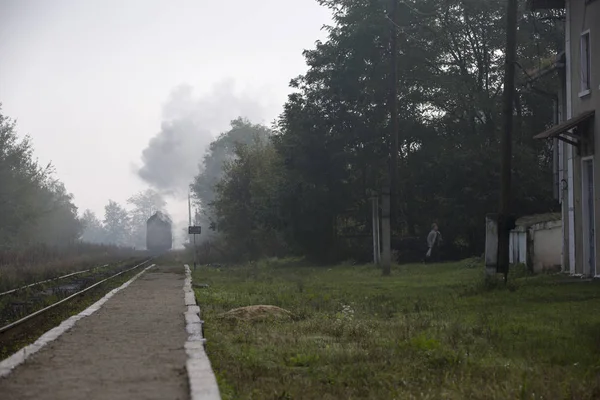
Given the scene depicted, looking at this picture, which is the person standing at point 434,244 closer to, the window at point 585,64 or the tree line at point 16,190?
the window at point 585,64

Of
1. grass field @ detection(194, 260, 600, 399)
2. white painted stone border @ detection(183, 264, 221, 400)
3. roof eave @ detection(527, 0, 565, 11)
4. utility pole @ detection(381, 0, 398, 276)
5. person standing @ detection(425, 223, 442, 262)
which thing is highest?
roof eave @ detection(527, 0, 565, 11)

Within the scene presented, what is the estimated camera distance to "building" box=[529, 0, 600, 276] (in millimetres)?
20078

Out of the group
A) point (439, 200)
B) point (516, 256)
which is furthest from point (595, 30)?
point (439, 200)

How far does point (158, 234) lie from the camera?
325 feet

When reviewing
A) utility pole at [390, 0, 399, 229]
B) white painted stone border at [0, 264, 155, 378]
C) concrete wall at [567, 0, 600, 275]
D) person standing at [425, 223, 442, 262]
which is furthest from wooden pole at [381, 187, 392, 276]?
white painted stone border at [0, 264, 155, 378]

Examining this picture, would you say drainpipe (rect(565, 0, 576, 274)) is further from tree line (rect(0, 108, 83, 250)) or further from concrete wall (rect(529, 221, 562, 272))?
tree line (rect(0, 108, 83, 250))

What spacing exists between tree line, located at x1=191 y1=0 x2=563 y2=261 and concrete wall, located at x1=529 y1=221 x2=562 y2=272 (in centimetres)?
1525

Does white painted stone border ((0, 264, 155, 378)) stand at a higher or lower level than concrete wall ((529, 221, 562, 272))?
lower

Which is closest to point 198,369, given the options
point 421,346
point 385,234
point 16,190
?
point 421,346

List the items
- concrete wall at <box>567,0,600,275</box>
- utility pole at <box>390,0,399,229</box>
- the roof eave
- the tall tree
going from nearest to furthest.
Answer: concrete wall at <box>567,0,600,275</box>
the roof eave
utility pole at <box>390,0,399,229</box>
the tall tree

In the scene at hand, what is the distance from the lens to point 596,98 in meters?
20.0

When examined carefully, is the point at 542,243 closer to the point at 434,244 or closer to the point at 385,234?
the point at 385,234

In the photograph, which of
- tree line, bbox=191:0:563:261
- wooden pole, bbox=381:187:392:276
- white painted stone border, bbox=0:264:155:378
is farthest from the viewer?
tree line, bbox=191:0:563:261

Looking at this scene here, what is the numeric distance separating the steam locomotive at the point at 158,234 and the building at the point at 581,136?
7972 cm
